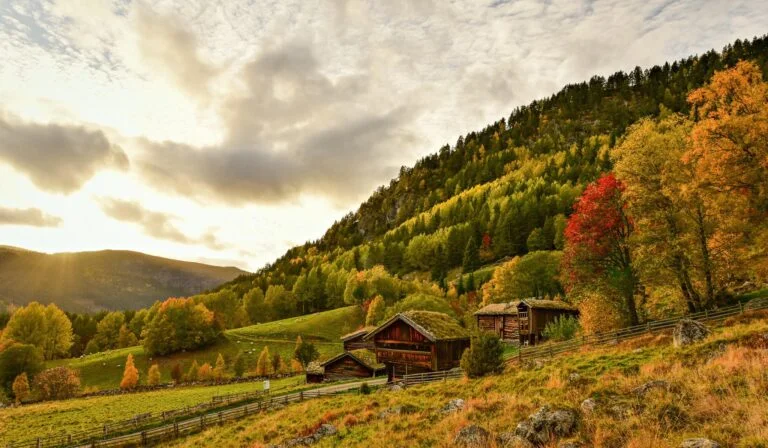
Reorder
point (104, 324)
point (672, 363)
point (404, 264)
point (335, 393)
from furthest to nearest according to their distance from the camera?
point (404, 264), point (104, 324), point (335, 393), point (672, 363)

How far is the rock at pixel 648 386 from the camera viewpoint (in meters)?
14.8

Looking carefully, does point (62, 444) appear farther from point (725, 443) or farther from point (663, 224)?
point (663, 224)

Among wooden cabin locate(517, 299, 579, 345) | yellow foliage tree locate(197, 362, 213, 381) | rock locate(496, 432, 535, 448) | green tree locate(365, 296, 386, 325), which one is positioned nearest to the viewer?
rock locate(496, 432, 535, 448)

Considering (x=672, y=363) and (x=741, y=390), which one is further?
(x=672, y=363)

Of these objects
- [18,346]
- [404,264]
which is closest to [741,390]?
[18,346]

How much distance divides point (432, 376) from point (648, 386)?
24.1 metres

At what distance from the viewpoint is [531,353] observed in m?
33.7

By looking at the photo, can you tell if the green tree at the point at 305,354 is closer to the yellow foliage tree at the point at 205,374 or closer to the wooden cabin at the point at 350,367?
the yellow foliage tree at the point at 205,374

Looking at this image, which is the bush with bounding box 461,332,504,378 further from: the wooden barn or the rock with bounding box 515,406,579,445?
the wooden barn

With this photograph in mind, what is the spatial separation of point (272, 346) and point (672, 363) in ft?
296

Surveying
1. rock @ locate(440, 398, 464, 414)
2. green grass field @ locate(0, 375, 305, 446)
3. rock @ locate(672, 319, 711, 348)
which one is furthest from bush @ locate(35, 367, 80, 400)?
rock @ locate(672, 319, 711, 348)

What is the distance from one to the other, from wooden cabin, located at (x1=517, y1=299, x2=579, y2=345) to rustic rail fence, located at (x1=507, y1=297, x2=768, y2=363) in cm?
3451

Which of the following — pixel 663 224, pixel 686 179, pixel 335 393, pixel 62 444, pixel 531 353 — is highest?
pixel 686 179

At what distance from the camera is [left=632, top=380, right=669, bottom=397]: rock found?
14.8 m
